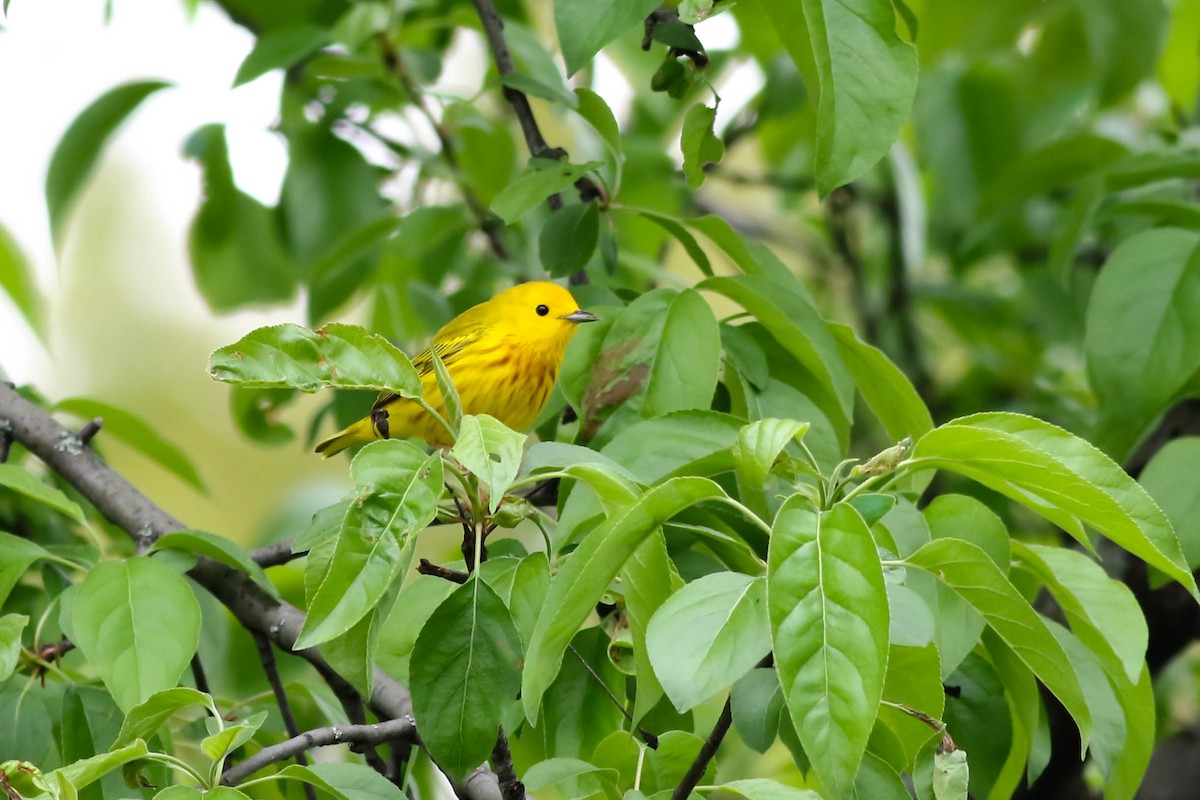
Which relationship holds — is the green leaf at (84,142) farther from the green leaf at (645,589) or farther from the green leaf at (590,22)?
the green leaf at (645,589)

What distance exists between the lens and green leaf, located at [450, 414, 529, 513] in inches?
34.9

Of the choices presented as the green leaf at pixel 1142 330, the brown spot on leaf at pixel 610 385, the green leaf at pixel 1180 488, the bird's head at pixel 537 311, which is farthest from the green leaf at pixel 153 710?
the bird's head at pixel 537 311

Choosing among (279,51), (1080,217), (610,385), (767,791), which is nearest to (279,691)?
(610,385)

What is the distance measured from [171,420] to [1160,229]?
6.30 meters

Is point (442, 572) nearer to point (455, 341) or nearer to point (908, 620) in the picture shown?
point (908, 620)

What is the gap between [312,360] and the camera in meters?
1.00

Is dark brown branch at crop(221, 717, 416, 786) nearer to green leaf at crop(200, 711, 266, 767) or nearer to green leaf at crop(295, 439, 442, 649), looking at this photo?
green leaf at crop(200, 711, 266, 767)

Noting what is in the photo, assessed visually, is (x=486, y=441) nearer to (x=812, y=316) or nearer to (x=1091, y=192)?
(x=812, y=316)

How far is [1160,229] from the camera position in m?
1.75

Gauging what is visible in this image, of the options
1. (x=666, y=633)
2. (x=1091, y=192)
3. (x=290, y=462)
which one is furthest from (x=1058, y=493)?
(x=290, y=462)

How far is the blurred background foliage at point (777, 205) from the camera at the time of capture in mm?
1645

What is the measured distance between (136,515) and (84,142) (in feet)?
3.49

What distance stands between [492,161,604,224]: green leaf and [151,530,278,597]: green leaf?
0.47m

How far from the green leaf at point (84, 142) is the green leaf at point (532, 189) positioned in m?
1.21
